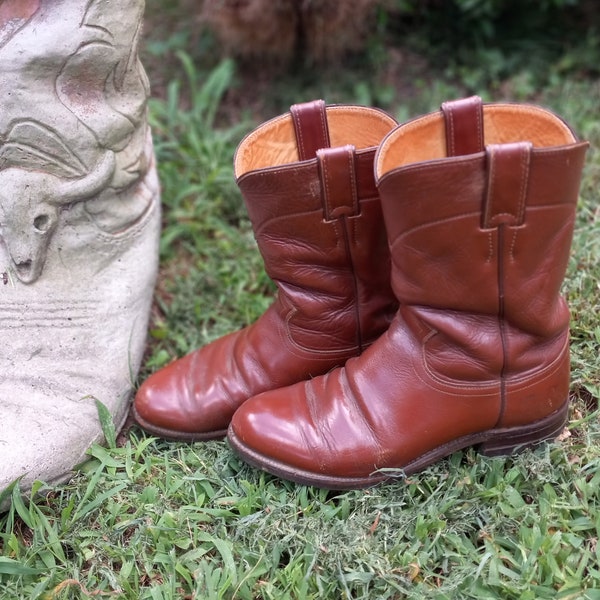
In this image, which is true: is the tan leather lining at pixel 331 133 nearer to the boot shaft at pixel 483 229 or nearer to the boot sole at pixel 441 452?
the boot shaft at pixel 483 229

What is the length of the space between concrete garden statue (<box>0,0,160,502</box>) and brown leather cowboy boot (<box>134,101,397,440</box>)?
179 mm

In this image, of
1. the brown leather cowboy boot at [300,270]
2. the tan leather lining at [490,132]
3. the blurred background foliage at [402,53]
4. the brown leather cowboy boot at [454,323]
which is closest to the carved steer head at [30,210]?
the brown leather cowboy boot at [300,270]

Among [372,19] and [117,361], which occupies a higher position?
[372,19]

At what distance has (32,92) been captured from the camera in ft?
5.91

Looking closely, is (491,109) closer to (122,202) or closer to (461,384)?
(461,384)

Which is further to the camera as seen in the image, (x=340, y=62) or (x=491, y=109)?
(x=340, y=62)

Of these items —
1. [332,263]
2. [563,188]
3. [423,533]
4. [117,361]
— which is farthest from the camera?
[117,361]

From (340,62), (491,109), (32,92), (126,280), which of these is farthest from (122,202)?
(340,62)

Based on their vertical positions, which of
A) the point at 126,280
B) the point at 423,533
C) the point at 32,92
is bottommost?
the point at 423,533

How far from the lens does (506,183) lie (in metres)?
1.35

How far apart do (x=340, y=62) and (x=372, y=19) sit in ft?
0.75

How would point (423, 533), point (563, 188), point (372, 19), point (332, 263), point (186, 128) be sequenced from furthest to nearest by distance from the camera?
point (372, 19) → point (186, 128) → point (332, 263) → point (423, 533) → point (563, 188)

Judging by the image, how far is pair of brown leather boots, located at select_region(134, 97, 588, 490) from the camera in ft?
4.58

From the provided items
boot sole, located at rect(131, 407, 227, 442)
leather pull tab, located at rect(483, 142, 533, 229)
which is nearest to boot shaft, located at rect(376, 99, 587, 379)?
leather pull tab, located at rect(483, 142, 533, 229)
